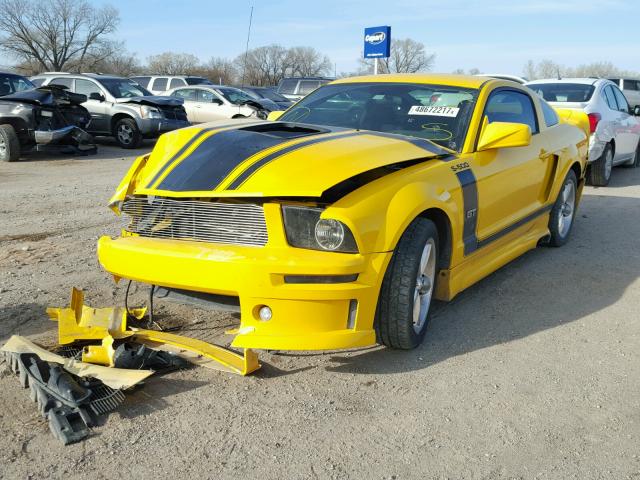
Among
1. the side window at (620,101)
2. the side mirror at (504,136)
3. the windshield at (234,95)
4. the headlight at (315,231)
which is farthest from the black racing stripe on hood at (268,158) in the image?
the windshield at (234,95)

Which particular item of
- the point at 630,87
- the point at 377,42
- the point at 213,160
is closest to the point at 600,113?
the point at 213,160

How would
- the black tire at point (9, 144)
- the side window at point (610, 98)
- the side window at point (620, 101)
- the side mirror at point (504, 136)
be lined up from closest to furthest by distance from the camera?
the side mirror at point (504, 136)
the side window at point (610, 98)
the side window at point (620, 101)
the black tire at point (9, 144)

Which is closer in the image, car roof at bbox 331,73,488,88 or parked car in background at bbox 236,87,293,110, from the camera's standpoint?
car roof at bbox 331,73,488,88

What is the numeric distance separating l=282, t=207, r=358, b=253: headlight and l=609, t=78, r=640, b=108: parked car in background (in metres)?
20.1

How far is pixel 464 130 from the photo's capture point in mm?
4191

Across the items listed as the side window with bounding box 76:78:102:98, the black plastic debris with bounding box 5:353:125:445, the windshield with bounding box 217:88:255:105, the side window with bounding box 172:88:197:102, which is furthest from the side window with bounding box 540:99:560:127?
the side window with bounding box 172:88:197:102

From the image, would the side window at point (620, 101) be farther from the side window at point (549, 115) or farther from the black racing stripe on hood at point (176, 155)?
the black racing stripe on hood at point (176, 155)

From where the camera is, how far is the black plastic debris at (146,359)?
120 inches

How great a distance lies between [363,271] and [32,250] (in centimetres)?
347

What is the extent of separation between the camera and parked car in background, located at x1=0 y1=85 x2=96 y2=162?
1138 cm

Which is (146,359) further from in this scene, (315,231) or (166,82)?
(166,82)

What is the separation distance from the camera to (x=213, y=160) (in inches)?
133

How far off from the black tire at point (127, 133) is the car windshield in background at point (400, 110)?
10.0 m

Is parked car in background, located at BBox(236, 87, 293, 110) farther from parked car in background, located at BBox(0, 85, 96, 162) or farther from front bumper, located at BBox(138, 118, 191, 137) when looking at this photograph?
parked car in background, located at BBox(0, 85, 96, 162)
